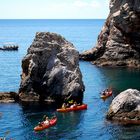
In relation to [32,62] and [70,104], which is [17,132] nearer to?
[70,104]

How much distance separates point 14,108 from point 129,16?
4829 centimetres

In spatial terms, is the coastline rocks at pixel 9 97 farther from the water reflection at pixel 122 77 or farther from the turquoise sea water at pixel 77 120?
the water reflection at pixel 122 77

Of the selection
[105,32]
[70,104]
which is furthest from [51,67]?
[105,32]

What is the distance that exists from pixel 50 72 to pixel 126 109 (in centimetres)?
1914

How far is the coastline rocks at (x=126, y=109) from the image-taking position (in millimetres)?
60241

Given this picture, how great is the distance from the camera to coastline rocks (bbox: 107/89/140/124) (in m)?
60.2

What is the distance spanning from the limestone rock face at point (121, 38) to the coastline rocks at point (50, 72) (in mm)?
33951

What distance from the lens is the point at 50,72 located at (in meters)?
74.9

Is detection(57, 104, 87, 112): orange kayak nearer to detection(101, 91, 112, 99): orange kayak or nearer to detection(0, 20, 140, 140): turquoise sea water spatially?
detection(0, 20, 140, 140): turquoise sea water

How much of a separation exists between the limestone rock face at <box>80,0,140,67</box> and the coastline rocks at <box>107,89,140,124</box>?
4599cm

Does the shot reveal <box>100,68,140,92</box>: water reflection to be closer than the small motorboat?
No

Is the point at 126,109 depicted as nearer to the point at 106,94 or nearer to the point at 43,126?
the point at 43,126

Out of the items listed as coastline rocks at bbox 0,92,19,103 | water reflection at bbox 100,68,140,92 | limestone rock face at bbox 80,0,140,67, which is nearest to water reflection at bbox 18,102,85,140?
coastline rocks at bbox 0,92,19,103

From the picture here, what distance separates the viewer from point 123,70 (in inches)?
4363
